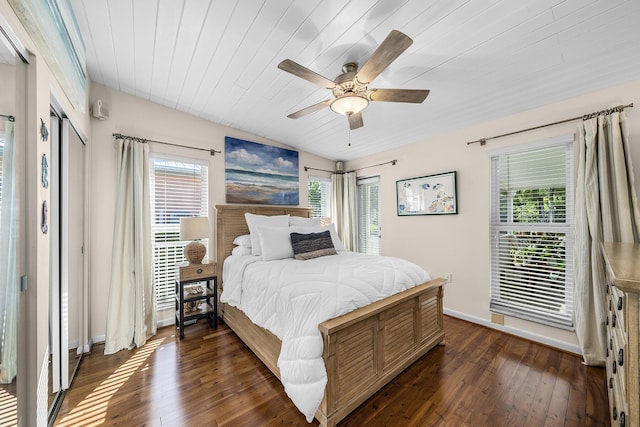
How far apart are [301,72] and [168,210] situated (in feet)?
7.54

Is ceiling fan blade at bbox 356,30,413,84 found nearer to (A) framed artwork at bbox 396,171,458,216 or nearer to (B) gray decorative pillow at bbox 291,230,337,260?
(B) gray decorative pillow at bbox 291,230,337,260

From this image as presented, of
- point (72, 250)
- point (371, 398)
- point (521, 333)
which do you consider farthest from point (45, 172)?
point (521, 333)

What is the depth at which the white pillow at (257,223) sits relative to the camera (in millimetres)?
2840

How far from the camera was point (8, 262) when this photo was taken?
966mm

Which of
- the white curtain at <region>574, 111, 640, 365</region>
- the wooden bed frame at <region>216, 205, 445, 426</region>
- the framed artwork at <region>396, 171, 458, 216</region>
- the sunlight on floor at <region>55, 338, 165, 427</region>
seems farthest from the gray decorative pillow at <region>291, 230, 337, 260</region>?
Answer: the white curtain at <region>574, 111, 640, 365</region>

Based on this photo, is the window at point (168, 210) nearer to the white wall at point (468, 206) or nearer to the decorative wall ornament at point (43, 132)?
the decorative wall ornament at point (43, 132)

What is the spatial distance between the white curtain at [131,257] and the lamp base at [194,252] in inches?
14.0

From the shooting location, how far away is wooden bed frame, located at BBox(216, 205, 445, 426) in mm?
1496

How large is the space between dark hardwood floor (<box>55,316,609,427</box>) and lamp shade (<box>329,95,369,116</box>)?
212 centimetres

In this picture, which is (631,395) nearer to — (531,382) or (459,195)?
(531,382)

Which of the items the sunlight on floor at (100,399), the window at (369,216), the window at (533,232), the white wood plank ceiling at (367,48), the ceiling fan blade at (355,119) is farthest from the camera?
the window at (369,216)

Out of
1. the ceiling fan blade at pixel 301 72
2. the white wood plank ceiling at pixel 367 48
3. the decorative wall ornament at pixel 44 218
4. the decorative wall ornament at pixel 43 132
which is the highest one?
the white wood plank ceiling at pixel 367 48

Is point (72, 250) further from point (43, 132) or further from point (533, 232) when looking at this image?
point (533, 232)

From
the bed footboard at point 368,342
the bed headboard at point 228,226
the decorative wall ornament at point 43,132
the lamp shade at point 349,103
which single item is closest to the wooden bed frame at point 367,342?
the bed footboard at point 368,342
